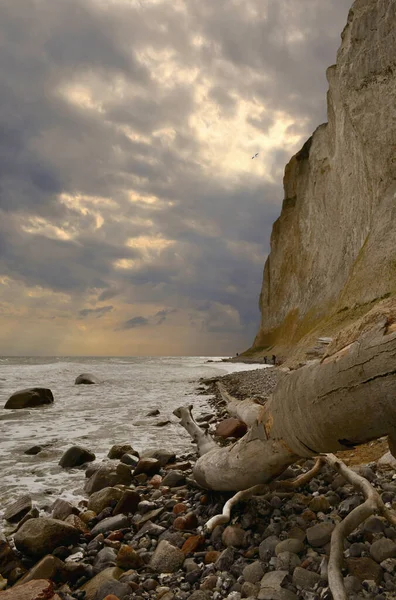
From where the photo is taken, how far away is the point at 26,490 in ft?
16.6

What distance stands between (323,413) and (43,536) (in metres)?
2.78

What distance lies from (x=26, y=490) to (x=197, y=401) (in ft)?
29.4

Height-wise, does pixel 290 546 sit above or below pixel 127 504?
above

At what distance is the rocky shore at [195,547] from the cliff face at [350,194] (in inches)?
771

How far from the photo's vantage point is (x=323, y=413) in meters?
2.51

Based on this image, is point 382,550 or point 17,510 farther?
point 17,510

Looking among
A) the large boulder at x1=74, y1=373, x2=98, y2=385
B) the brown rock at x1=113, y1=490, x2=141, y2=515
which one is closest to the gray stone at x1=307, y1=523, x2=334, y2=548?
the brown rock at x1=113, y1=490, x2=141, y2=515

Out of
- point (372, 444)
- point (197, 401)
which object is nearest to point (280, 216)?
point (197, 401)

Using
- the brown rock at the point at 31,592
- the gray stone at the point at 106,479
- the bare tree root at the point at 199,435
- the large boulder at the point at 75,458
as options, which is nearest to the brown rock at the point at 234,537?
the brown rock at the point at 31,592

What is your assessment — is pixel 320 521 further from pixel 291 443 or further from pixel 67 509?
pixel 67 509

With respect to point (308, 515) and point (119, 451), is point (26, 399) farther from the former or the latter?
point (308, 515)

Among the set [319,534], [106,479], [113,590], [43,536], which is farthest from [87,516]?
[319,534]

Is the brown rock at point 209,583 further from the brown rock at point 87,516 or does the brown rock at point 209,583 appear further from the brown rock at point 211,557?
the brown rock at point 87,516

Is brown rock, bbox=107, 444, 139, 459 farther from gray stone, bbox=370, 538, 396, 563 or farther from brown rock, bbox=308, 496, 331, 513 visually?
gray stone, bbox=370, 538, 396, 563
